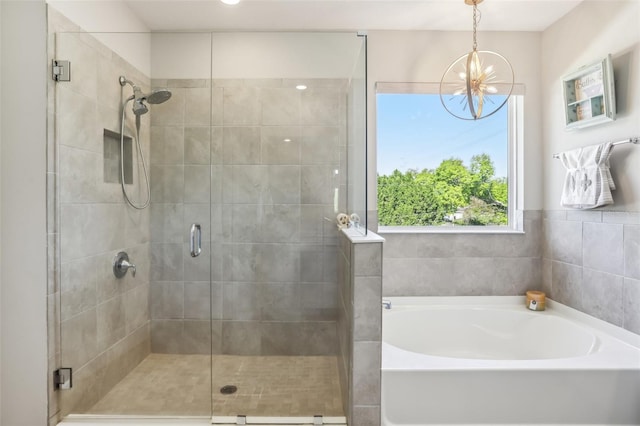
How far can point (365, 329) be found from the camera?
4.99 ft

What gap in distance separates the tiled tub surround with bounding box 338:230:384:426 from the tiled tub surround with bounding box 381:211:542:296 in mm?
1069

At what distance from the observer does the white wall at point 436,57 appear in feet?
8.23

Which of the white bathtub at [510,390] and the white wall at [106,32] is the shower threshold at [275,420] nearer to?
the white bathtub at [510,390]

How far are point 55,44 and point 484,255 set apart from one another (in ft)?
9.67

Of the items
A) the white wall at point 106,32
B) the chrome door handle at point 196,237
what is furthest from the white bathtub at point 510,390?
the white wall at point 106,32

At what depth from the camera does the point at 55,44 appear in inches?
68.1

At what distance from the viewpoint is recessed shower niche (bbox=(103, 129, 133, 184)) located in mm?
1875

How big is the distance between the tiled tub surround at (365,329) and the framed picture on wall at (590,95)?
162 cm

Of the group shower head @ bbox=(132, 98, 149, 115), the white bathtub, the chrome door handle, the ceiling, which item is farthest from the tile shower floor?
the ceiling

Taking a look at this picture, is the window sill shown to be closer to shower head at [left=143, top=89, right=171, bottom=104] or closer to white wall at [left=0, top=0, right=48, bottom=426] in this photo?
shower head at [left=143, top=89, right=171, bottom=104]

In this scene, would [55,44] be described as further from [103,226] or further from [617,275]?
[617,275]

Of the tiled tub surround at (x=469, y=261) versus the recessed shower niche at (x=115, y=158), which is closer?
the recessed shower niche at (x=115, y=158)

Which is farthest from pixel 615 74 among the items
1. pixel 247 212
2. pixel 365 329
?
pixel 247 212

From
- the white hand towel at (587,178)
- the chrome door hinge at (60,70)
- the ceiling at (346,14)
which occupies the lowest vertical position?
the white hand towel at (587,178)
